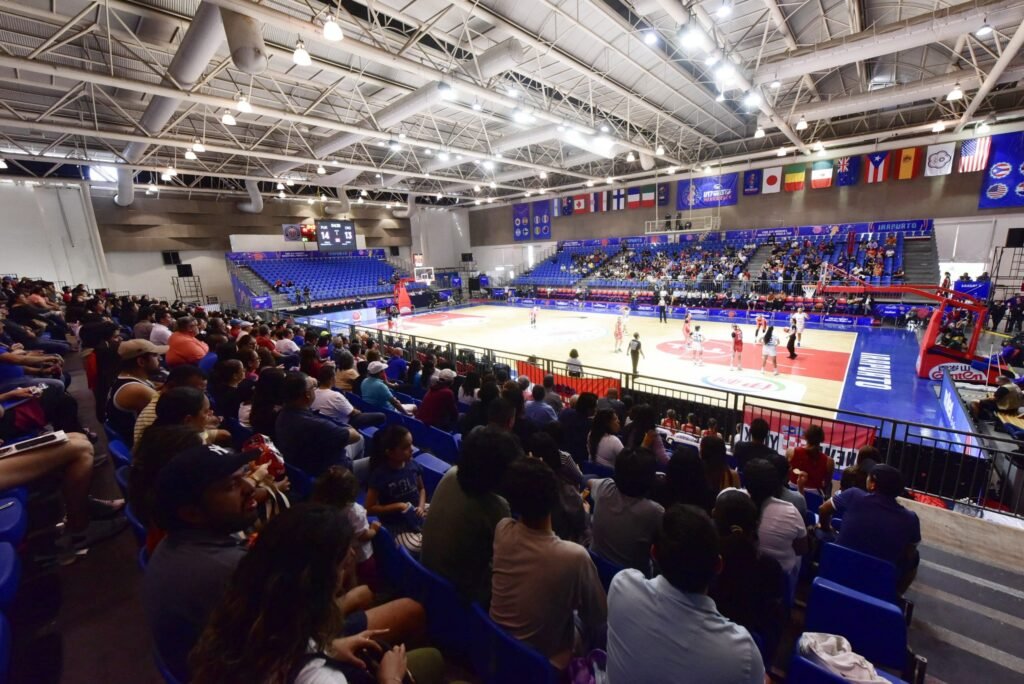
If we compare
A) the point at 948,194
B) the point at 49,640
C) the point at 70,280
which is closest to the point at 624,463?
the point at 49,640

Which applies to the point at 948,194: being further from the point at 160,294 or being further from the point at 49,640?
the point at 160,294

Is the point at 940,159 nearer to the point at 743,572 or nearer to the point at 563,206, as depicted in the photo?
the point at 563,206

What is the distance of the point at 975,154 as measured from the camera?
63.3 feet

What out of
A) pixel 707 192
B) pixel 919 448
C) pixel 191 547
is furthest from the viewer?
pixel 707 192

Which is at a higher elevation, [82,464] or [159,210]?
[159,210]

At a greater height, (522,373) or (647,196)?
(647,196)

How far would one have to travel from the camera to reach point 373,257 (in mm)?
36844

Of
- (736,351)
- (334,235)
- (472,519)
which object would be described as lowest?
(736,351)

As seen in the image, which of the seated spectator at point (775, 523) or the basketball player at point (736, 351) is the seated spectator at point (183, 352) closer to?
the seated spectator at point (775, 523)

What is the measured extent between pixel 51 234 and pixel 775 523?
30784 mm

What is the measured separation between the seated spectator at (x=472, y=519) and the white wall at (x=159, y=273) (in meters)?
31.6

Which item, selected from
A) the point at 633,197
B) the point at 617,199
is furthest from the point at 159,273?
the point at 633,197

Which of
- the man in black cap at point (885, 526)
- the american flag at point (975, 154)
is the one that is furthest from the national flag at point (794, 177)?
the man in black cap at point (885, 526)

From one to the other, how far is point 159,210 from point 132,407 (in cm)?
2946
